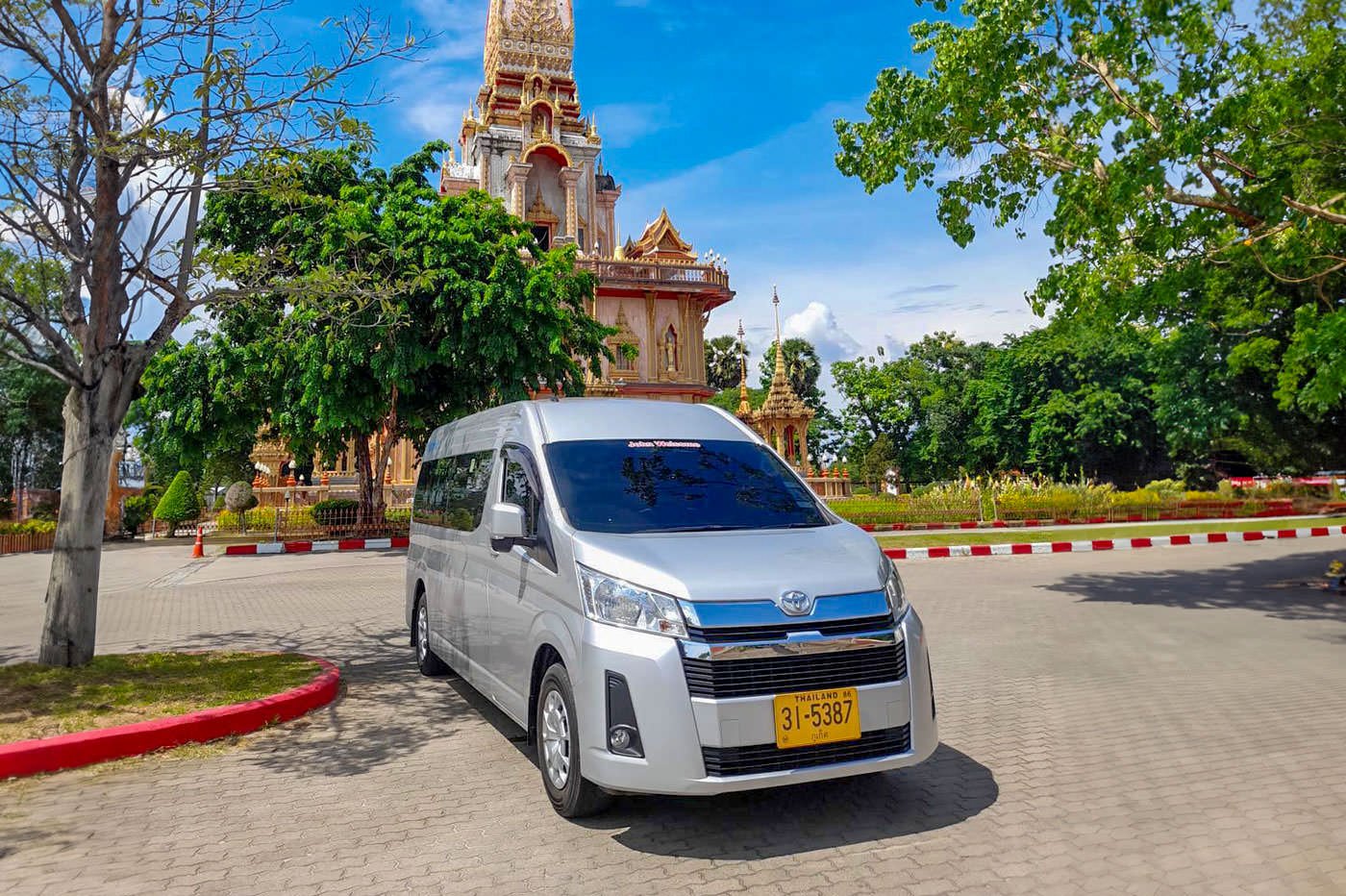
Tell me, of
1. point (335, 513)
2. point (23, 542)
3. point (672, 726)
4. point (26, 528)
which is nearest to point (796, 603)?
point (672, 726)

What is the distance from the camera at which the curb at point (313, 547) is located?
22031 millimetres

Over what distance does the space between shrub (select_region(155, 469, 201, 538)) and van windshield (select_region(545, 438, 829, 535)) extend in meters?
29.6

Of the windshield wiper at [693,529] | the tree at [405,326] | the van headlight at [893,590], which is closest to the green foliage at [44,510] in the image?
the tree at [405,326]

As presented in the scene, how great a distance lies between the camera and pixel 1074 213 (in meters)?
11.3

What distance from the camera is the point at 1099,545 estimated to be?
20484 millimetres

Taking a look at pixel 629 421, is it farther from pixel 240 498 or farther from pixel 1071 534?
pixel 240 498

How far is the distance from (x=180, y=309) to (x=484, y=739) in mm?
4521

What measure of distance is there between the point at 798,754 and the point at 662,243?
→ 4472 centimetres

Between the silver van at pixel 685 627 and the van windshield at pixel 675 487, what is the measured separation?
1 centimetres

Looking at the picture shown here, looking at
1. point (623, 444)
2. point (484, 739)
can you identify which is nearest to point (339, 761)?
point (484, 739)

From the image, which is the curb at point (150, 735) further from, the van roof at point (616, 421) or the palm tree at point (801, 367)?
the palm tree at point (801, 367)

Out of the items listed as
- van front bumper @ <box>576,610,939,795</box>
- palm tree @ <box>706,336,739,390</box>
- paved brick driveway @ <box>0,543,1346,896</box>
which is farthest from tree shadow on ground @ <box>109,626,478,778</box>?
palm tree @ <box>706,336,739,390</box>

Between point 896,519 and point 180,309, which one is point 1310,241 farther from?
point 896,519

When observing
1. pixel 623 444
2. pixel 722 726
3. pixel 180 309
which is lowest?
pixel 722 726
